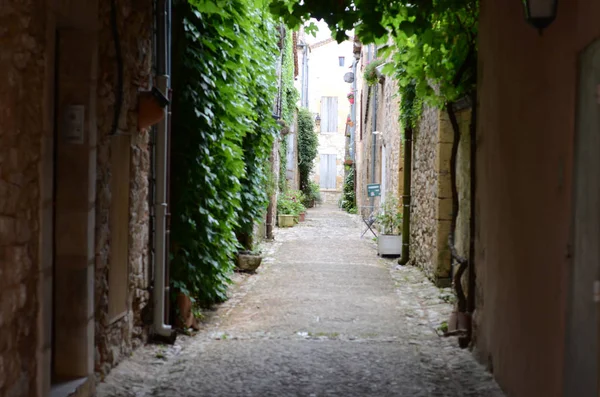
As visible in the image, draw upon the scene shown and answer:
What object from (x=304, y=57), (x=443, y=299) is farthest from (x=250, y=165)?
(x=304, y=57)

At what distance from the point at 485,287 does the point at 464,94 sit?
5.93 feet

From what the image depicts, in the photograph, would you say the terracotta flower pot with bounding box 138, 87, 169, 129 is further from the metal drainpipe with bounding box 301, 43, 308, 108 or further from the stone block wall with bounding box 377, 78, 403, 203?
the metal drainpipe with bounding box 301, 43, 308, 108

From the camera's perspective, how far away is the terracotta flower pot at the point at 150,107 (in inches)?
183

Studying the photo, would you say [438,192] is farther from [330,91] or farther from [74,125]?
[330,91]

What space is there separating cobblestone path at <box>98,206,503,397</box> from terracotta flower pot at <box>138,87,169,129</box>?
5.34ft

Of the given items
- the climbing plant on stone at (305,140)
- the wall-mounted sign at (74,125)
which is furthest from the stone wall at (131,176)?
the climbing plant on stone at (305,140)

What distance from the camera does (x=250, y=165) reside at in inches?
347

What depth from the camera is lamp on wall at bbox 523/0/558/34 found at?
10.3 ft

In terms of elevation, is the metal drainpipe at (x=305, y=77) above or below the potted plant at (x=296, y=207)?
above

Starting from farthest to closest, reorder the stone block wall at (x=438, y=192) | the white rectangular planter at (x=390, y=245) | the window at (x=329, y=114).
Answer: the window at (x=329, y=114), the white rectangular planter at (x=390, y=245), the stone block wall at (x=438, y=192)

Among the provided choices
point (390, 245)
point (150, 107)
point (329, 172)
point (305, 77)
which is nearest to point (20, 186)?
point (150, 107)

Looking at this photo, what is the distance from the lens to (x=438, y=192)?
819cm

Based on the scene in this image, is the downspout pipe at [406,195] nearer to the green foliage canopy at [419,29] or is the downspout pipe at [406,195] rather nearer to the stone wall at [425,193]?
the stone wall at [425,193]

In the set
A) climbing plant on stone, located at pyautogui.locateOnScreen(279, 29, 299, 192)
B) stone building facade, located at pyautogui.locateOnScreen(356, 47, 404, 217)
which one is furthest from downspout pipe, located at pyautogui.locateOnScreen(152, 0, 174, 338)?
climbing plant on stone, located at pyautogui.locateOnScreen(279, 29, 299, 192)
